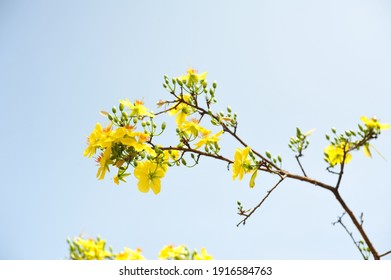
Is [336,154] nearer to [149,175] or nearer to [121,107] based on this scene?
[149,175]

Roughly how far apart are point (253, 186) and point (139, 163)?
0.60 m

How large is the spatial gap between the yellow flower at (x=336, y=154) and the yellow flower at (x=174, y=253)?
4.04ft

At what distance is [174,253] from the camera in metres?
2.87

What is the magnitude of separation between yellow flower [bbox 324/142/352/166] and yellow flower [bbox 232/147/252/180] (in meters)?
0.49

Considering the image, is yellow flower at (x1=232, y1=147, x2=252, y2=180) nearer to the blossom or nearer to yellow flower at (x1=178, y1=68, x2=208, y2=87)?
yellow flower at (x1=178, y1=68, x2=208, y2=87)

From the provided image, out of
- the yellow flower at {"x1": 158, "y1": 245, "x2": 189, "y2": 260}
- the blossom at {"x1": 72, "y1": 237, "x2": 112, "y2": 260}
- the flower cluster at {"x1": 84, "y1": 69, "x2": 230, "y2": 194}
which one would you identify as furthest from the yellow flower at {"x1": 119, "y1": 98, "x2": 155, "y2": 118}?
the blossom at {"x1": 72, "y1": 237, "x2": 112, "y2": 260}

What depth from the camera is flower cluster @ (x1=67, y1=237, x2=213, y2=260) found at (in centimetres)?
285

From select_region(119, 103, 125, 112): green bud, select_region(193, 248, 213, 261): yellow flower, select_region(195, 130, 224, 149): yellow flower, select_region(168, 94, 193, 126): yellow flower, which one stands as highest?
select_region(168, 94, 193, 126): yellow flower

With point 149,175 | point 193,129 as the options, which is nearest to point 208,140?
point 193,129

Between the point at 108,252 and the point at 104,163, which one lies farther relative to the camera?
the point at 108,252

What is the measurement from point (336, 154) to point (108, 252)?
6.54ft
